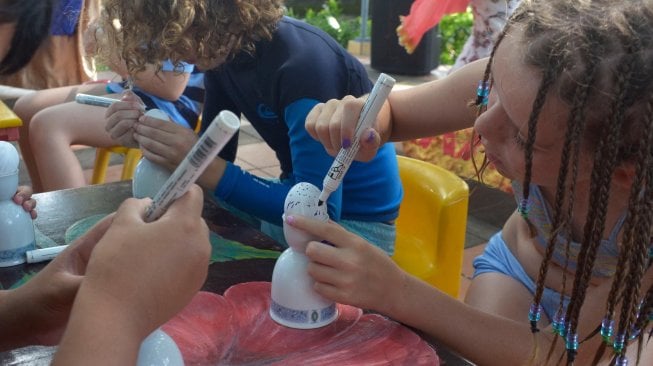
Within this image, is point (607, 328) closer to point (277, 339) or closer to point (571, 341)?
point (571, 341)

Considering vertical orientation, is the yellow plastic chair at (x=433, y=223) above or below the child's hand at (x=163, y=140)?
below

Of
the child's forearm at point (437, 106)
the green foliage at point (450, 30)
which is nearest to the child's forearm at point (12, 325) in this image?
the child's forearm at point (437, 106)


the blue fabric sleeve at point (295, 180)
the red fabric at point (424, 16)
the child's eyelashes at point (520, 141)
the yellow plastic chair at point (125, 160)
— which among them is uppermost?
the child's eyelashes at point (520, 141)

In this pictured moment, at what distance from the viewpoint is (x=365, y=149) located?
100cm

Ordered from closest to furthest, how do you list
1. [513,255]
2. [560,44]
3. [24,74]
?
1. [560,44]
2. [513,255]
3. [24,74]

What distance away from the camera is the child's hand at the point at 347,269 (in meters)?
0.82

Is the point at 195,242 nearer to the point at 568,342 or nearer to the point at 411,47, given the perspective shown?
the point at 568,342

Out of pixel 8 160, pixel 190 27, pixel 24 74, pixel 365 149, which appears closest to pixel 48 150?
pixel 24 74

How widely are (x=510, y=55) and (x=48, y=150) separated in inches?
69.0

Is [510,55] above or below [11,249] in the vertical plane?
above

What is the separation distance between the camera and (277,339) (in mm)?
798

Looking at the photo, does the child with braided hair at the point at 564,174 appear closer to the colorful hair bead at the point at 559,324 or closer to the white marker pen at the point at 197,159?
the colorful hair bead at the point at 559,324

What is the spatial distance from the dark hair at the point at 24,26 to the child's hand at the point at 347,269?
1.66m

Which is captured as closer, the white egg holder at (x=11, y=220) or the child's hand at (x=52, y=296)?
the child's hand at (x=52, y=296)
